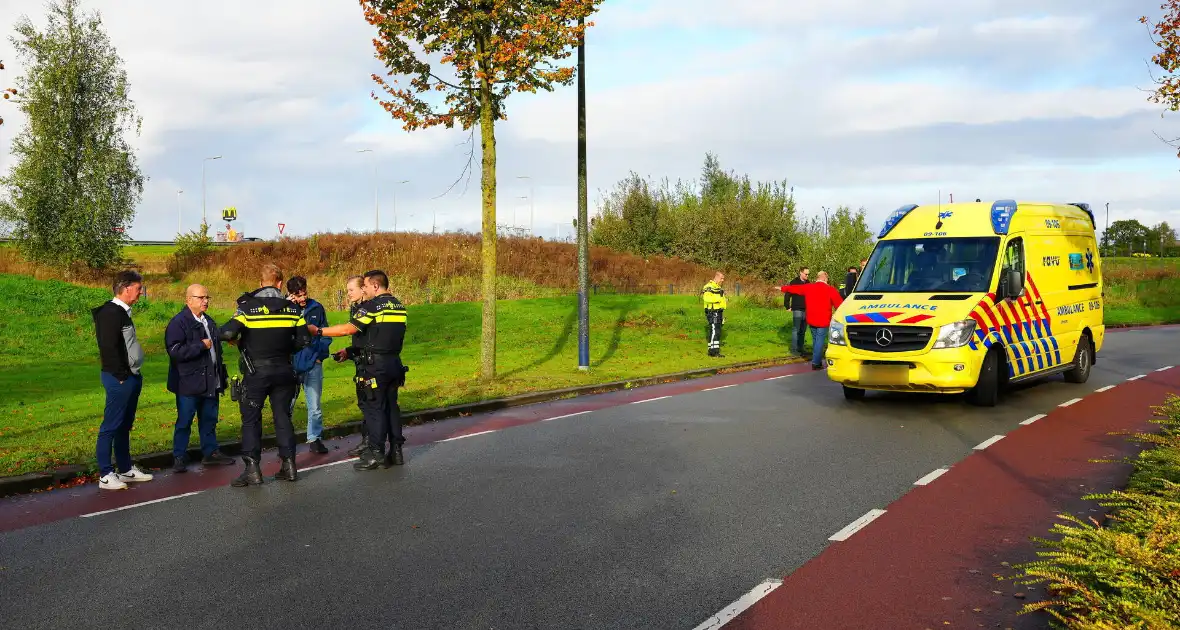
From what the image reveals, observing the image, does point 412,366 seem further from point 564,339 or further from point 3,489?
point 3,489

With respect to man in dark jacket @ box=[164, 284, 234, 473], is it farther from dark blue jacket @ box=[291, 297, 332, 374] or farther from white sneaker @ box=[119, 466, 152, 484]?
dark blue jacket @ box=[291, 297, 332, 374]

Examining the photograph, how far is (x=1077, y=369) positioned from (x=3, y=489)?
567 inches

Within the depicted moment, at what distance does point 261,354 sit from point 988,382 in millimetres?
8815

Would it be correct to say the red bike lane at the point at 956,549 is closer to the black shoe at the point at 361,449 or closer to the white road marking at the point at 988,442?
the white road marking at the point at 988,442

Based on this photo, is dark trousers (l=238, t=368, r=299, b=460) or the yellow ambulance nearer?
dark trousers (l=238, t=368, r=299, b=460)

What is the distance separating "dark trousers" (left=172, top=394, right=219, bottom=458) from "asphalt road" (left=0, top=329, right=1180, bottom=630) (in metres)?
1.24

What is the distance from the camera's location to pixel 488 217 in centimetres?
1531

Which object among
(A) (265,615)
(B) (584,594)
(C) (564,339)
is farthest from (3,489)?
(C) (564,339)

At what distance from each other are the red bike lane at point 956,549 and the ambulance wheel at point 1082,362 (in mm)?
5206

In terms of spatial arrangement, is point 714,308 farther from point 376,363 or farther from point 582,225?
point 376,363

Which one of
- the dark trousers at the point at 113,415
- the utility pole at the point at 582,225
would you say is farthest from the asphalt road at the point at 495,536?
the utility pole at the point at 582,225

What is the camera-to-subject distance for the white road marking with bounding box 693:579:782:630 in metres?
4.70

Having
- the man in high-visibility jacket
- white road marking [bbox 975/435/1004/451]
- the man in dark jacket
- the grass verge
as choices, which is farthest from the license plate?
the man in high-visibility jacket

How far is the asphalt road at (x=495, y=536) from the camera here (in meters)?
5.00
